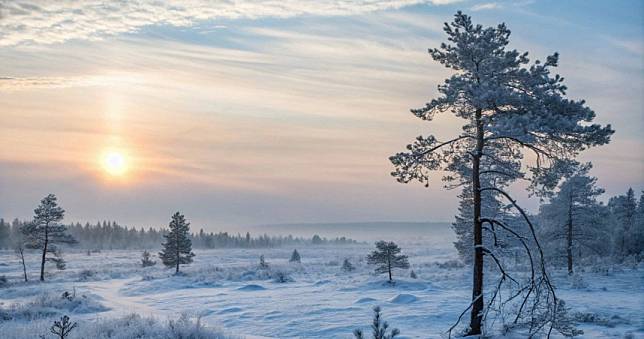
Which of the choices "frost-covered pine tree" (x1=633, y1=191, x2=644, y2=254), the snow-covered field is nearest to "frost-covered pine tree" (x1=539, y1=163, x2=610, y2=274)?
the snow-covered field

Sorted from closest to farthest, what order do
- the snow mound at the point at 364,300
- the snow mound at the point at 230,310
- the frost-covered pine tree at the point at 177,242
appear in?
the snow mound at the point at 230,310, the snow mound at the point at 364,300, the frost-covered pine tree at the point at 177,242

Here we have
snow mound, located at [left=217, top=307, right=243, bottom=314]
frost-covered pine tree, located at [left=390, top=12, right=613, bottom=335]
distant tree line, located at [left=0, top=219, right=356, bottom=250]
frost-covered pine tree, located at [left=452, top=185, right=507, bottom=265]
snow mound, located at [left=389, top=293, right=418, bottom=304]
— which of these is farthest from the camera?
distant tree line, located at [left=0, top=219, right=356, bottom=250]

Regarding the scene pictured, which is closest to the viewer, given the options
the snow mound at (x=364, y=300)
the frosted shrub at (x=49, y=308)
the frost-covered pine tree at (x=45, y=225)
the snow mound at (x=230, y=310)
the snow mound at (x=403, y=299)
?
the frosted shrub at (x=49, y=308)

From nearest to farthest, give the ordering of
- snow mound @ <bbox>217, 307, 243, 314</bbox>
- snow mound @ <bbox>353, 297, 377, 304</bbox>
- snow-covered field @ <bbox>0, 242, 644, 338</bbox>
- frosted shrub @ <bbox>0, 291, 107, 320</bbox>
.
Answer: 1. snow-covered field @ <bbox>0, 242, 644, 338</bbox>
2. frosted shrub @ <bbox>0, 291, 107, 320</bbox>
3. snow mound @ <bbox>217, 307, 243, 314</bbox>
4. snow mound @ <bbox>353, 297, 377, 304</bbox>

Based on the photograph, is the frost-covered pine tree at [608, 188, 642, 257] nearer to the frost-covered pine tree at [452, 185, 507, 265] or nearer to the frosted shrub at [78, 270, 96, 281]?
the frost-covered pine tree at [452, 185, 507, 265]

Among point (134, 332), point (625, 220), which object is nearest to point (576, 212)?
point (625, 220)

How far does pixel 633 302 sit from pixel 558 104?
48.9 feet

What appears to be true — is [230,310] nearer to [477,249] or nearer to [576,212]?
[477,249]

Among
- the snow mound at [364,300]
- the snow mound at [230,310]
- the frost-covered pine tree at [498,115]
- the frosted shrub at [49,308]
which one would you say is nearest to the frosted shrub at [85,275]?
the frosted shrub at [49,308]

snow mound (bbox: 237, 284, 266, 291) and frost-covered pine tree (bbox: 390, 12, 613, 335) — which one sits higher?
frost-covered pine tree (bbox: 390, 12, 613, 335)

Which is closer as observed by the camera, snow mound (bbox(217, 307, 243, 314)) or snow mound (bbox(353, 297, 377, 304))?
snow mound (bbox(217, 307, 243, 314))

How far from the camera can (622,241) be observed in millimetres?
49500

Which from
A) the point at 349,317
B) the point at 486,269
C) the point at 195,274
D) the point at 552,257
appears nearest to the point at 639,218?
the point at 552,257

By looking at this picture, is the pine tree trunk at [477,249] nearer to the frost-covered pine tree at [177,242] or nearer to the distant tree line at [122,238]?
the frost-covered pine tree at [177,242]
